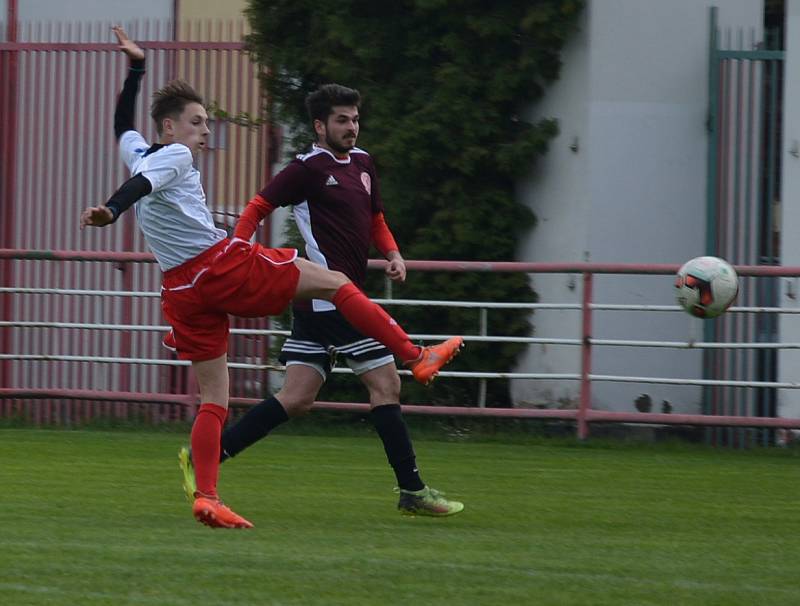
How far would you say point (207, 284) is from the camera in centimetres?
631

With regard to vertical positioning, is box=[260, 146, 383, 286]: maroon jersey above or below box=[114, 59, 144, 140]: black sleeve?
below

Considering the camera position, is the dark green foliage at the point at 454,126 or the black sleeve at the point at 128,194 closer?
the black sleeve at the point at 128,194

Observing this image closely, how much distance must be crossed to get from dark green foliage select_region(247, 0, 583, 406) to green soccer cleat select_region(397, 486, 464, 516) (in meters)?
4.64

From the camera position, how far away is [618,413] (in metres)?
10.7

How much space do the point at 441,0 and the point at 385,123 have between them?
39.4 inches

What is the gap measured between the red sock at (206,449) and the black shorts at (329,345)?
0.77 m

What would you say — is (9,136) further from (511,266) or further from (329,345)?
(329,345)

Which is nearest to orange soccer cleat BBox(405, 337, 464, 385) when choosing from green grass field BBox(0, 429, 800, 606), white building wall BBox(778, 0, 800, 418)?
green grass field BBox(0, 429, 800, 606)

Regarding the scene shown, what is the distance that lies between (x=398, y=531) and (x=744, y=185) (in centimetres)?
607

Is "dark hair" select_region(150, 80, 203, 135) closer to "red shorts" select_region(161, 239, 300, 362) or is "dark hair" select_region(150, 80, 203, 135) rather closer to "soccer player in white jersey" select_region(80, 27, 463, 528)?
"soccer player in white jersey" select_region(80, 27, 463, 528)

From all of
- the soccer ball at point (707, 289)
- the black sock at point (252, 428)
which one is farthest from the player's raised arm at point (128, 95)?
the soccer ball at point (707, 289)

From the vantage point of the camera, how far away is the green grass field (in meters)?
4.98

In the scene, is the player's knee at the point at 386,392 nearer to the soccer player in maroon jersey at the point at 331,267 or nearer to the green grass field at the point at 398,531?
the soccer player in maroon jersey at the point at 331,267

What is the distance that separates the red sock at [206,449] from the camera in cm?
641
